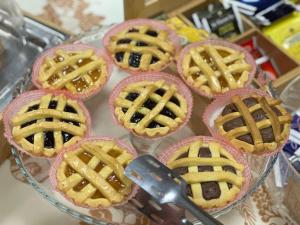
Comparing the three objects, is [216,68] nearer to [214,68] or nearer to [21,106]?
[214,68]

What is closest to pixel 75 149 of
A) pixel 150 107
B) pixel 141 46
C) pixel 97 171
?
pixel 97 171

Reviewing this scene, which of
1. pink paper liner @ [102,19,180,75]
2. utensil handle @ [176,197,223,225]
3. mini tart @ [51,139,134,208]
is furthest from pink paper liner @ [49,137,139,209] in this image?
pink paper liner @ [102,19,180,75]

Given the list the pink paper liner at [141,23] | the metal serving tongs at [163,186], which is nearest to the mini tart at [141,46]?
the pink paper liner at [141,23]

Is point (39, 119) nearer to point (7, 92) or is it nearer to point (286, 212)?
point (7, 92)

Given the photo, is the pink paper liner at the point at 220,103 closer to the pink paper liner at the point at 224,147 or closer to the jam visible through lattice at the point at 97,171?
the pink paper liner at the point at 224,147

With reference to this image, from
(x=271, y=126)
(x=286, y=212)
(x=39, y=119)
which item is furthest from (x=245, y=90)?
(x=39, y=119)
